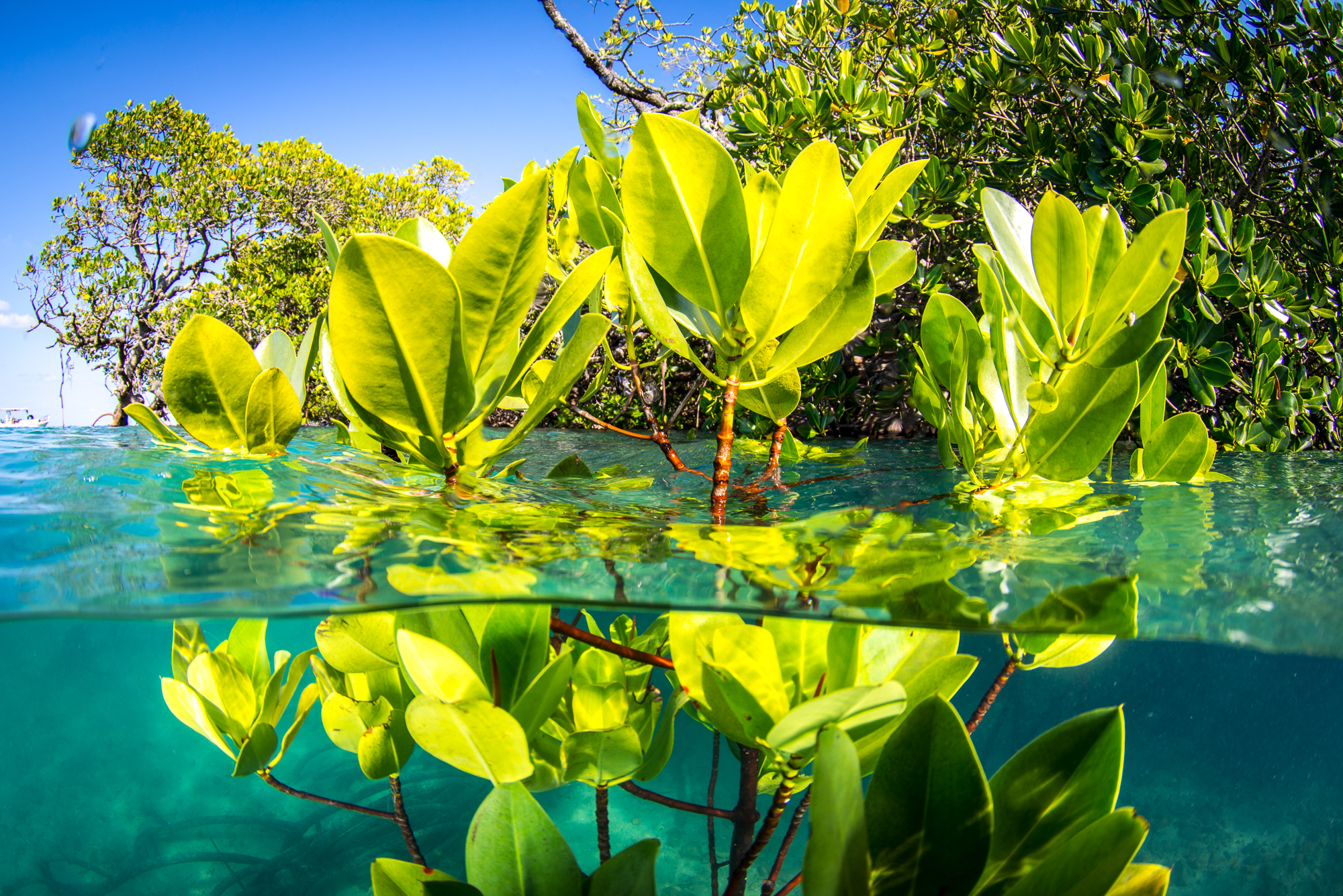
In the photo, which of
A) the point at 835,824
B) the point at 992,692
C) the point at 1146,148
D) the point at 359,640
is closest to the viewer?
the point at 835,824

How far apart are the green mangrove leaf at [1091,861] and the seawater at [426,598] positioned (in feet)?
0.39

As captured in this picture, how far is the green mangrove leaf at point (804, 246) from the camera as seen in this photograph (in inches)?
14.8

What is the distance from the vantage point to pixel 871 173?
0.46 meters

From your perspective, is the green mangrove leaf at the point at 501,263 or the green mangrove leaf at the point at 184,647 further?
the green mangrove leaf at the point at 184,647

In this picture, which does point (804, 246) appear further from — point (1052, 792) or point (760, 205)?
point (1052, 792)

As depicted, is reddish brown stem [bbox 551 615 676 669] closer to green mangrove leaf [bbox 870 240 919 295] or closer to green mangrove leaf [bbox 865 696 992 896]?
green mangrove leaf [bbox 865 696 992 896]

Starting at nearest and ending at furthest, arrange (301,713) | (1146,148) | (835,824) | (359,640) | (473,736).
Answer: (835,824) < (473,736) < (359,640) < (301,713) < (1146,148)

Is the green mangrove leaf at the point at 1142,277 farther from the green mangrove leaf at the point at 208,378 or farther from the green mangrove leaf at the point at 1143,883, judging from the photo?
the green mangrove leaf at the point at 208,378

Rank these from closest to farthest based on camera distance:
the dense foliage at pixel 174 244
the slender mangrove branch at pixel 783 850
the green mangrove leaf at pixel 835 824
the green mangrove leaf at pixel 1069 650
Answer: the green mangrove leaf at pixel 835 824, the slender mangrove branch at pixel 783 850, the green mangrove leaf at pixel 1069 650, the dense foliage at pixel 174 244

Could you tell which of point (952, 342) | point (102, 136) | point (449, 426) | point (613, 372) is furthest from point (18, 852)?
point (102, 136)

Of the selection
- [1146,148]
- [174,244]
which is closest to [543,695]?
[1146,148]

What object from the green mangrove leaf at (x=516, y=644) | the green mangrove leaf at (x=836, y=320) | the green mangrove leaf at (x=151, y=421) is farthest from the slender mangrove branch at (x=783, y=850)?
the green mangrove leaf at (x=151, y=421)

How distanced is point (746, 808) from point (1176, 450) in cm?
48

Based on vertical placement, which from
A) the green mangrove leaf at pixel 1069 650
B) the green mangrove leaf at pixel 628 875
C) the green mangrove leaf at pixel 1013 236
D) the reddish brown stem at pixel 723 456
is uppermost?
the green mangrove leaf at pixel 1013 236
